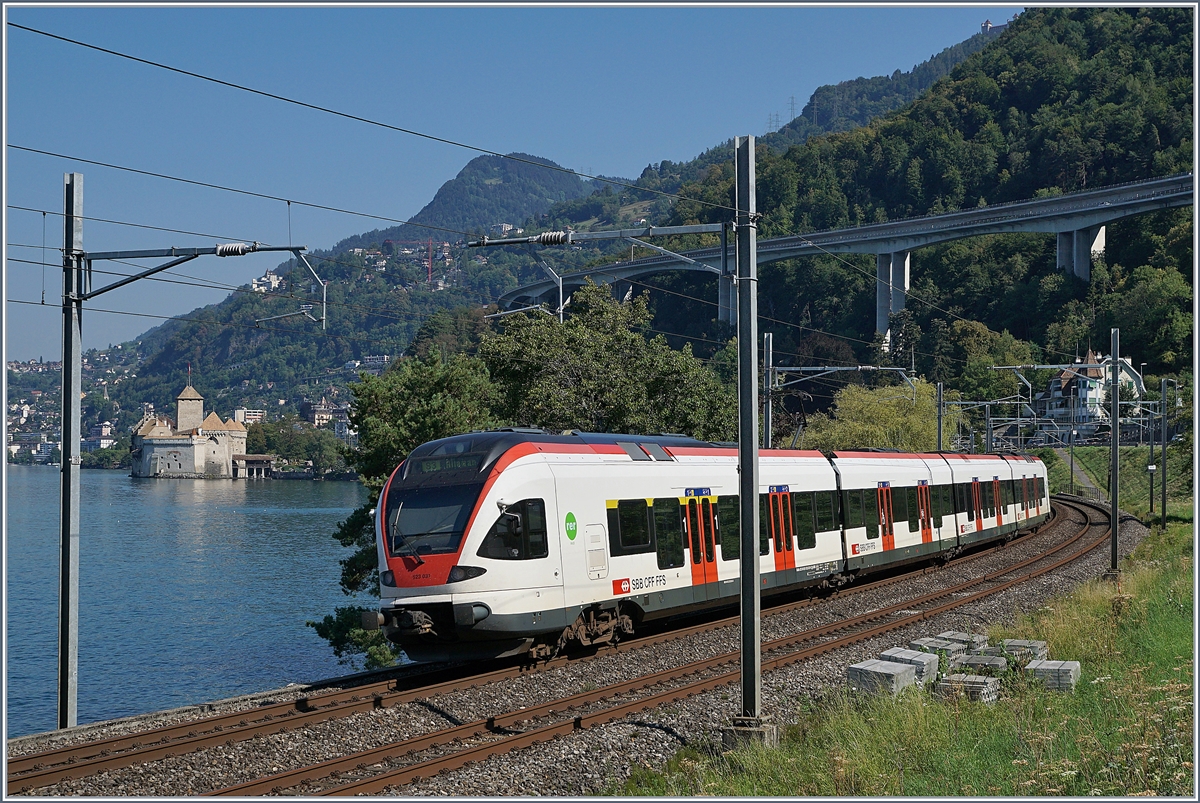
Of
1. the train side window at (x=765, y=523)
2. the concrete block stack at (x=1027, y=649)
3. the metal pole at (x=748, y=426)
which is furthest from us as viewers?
the train side window at (x=765, y=523)

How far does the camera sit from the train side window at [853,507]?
2452cm

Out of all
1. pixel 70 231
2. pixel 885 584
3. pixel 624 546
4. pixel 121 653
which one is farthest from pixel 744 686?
pixel 121 653

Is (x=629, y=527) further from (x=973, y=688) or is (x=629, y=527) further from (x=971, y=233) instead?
(x=971, y=233)

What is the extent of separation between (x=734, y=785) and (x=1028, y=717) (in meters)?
3.44

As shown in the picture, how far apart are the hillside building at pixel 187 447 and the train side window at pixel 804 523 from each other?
172 meters

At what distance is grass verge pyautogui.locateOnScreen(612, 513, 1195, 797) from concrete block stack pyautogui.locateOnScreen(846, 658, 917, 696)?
0.24 m

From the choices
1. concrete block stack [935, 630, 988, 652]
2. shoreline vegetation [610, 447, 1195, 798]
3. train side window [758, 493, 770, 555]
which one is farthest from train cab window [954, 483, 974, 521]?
shoreline vegetation [610, 447, 1195, 798]

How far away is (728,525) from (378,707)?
826 cm

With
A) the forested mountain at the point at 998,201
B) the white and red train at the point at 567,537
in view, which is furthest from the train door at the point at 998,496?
the forested mountain at the point at 998,201

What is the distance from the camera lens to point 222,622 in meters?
47.8

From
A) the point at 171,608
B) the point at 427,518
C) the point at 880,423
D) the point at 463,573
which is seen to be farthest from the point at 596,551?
the point at 880,423

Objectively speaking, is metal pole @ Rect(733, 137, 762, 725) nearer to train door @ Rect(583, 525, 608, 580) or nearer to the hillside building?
train door @ Rect(583, 525, 608, 580)

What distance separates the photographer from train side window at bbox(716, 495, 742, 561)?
19.5m

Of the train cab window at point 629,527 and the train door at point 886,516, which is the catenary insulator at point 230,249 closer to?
the train cab window at point 629,527
